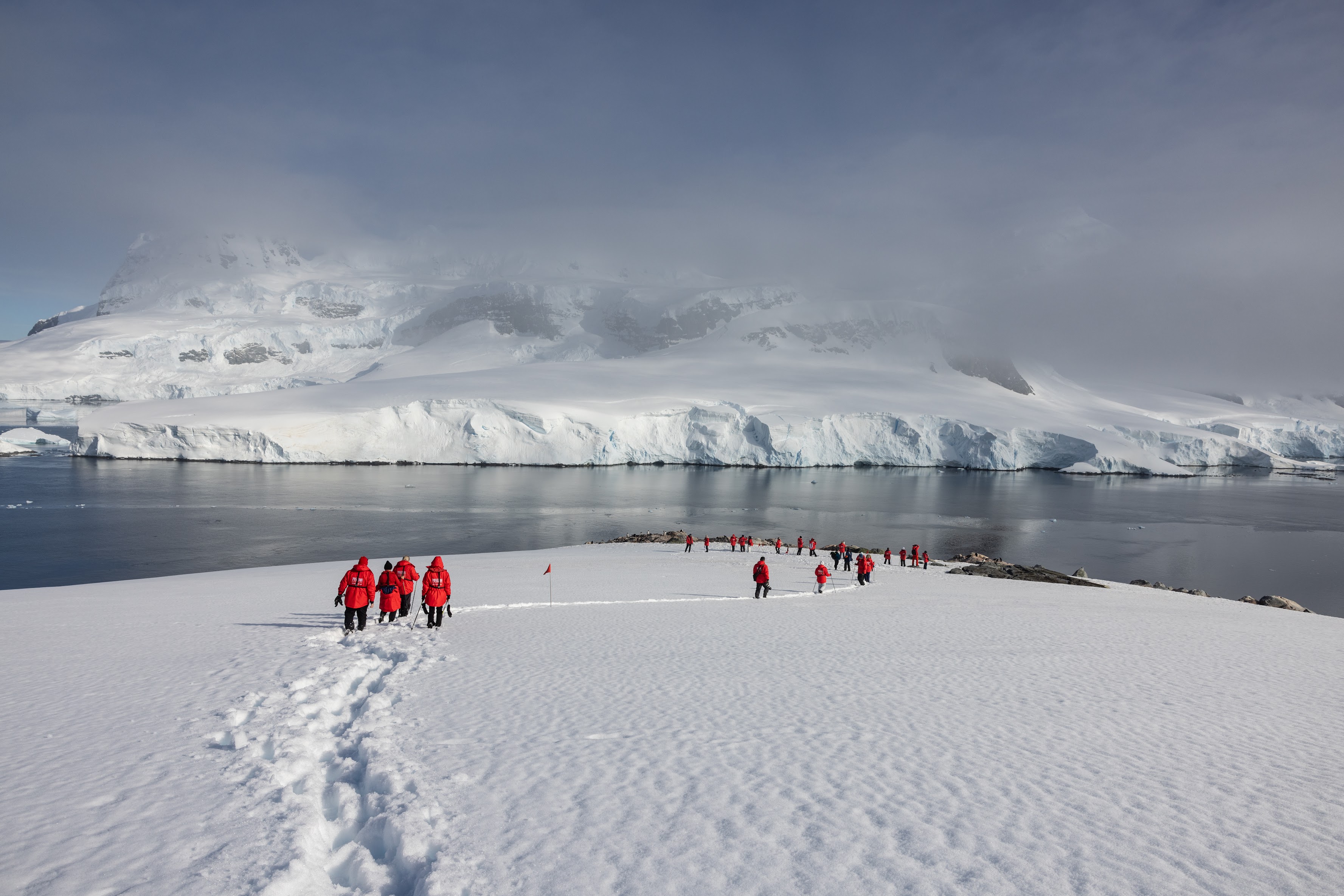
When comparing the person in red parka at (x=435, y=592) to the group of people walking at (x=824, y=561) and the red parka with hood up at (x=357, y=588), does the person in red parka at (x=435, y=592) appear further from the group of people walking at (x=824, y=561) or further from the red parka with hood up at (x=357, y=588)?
the group of people walking at (x=824, y=561)

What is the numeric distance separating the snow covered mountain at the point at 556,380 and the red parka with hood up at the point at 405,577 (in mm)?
56237

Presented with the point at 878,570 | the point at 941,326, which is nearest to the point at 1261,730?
the point at 878,570

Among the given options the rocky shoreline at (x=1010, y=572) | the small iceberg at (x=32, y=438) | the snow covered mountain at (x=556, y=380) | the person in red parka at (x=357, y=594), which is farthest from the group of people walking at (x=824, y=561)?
the small iceberg at (x=32, y=438)

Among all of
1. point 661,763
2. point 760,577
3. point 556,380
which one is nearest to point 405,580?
point 661,763

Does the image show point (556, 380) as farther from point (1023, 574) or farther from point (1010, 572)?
point (1023, 574)

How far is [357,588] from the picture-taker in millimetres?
9359

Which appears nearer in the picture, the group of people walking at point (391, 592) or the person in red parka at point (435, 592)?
the group of people walking at point (391, 592)

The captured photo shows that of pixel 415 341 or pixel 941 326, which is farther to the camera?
pixel 415 341

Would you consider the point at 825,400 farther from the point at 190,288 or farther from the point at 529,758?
the point at 190,288

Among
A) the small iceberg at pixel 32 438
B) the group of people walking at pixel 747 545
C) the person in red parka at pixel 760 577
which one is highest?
the small iceberg at pixel 32 438

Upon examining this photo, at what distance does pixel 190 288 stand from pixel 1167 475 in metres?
183

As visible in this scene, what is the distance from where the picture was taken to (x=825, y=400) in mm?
80312

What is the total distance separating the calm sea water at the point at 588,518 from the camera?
1009 inches

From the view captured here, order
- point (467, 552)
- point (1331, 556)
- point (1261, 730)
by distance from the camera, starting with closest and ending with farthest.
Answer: point (1261, 730), point (467, 552), point (1331, 556)
